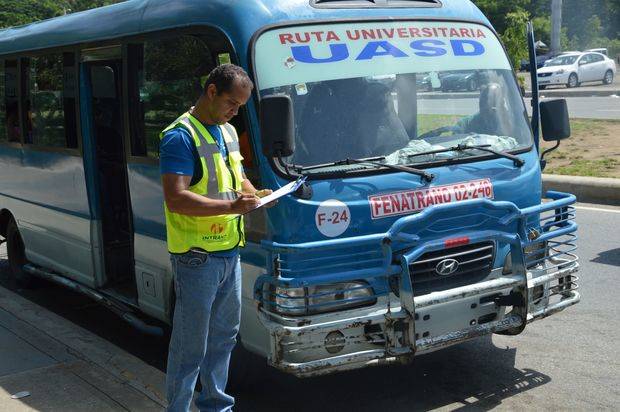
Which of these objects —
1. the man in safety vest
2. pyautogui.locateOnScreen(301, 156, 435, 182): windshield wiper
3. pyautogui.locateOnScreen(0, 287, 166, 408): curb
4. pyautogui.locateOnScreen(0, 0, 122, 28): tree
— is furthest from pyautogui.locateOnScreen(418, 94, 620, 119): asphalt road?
pyautogui.locateOnScreen(0, 0, 122, 28): tree

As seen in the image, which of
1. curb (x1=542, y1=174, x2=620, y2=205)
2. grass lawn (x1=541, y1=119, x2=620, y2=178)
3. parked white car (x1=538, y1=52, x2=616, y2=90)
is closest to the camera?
curb (x1=542, y1=174, x2=620, y2=205)

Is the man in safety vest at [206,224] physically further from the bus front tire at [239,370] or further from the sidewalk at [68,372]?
the bus front tire at [239,370]

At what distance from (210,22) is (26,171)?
143 inches

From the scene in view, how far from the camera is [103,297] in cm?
692

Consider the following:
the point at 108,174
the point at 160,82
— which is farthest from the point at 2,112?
the point at 160,82

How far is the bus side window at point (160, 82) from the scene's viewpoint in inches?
219

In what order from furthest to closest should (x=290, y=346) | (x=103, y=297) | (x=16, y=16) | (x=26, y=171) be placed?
(x=16, y=16)
(x=26, y=171)
(x=103, y=297)
(x=290, y=346)

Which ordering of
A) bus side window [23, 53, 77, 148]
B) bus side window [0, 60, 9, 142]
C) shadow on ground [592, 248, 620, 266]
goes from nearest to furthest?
bus side window [23, 53, 77, 148] → shadow on ground [592, 248, 620, 266] → bus side window [0, 60, 9, 142]

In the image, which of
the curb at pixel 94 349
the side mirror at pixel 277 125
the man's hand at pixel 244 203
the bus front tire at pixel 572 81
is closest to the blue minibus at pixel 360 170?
the side mirror at pixel 277 125

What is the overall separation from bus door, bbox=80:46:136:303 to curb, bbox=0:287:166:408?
45 cm

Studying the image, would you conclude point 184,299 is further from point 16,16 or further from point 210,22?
point 16,16

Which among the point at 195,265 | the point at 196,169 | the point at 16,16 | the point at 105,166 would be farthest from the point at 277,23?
the point at 16,16

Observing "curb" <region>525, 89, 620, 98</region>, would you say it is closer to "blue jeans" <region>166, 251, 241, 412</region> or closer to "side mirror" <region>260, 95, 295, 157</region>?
"side mirror" <region>260, 95, 295, 157</region>

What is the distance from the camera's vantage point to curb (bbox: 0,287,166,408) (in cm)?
550
